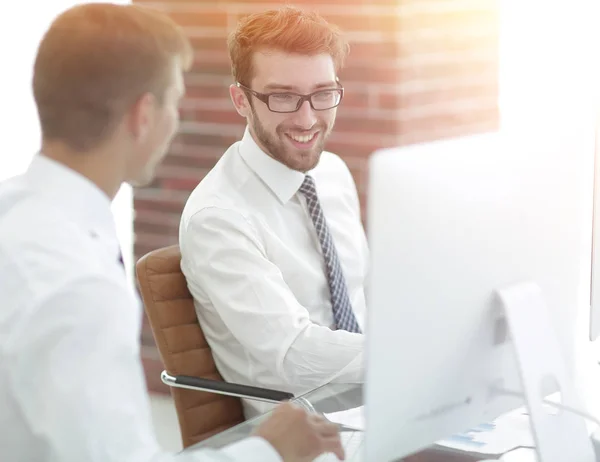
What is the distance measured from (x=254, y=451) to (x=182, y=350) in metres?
0.82

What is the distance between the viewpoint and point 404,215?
1206 mm

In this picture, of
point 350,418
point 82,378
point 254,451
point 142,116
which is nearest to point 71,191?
point 142,116

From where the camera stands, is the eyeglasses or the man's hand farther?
the eyeglasses

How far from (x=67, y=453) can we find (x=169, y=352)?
0.90 meters

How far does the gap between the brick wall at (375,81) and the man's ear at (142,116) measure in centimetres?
178

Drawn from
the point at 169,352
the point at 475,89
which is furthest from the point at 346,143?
the point at 169,352

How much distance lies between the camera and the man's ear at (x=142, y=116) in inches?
55.7

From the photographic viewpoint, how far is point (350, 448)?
1.58 m

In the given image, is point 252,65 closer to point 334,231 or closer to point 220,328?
point 334,231

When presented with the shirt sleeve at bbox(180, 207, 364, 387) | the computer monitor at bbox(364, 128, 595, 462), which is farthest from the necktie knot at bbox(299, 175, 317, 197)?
the computer monitor at bbox(364, 128, 595, 462)

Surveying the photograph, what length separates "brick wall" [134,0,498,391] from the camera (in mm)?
3137

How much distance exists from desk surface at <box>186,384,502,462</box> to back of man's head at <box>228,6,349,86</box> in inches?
32.4

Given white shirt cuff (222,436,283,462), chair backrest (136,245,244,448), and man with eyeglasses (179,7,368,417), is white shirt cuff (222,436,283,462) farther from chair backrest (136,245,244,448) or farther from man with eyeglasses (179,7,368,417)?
chair backrest (136,245,244,448)

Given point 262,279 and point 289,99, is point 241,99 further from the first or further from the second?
point 262,279
